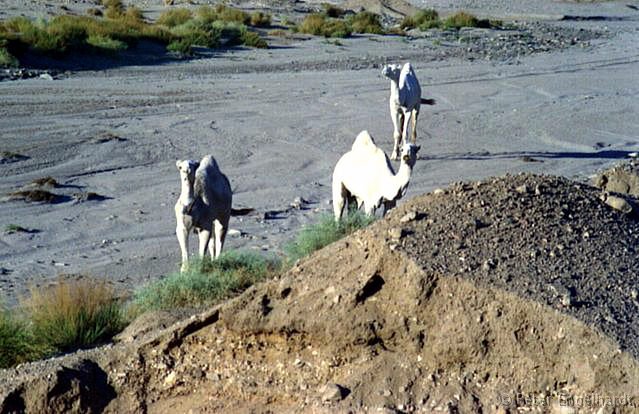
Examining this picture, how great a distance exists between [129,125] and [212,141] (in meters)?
2.44

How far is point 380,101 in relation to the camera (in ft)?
97.6

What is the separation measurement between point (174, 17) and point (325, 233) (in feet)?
117

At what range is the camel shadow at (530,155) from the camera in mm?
Answer: 22781

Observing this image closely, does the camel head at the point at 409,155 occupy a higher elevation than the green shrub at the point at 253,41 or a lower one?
higher

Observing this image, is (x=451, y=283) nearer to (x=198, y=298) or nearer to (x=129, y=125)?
(x=198, y=298)

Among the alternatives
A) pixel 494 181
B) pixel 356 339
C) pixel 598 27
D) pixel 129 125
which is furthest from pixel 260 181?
pixel 598 27

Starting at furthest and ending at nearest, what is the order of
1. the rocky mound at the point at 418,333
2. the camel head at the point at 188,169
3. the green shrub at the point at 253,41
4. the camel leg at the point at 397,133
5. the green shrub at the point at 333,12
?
the green shrub at the point at 333,12 → the green shrub at the point at 253,41 → the camel leg at the point at 397,133 → the camel head at the point at 188,169 → the rocky mound at the point at 418,333

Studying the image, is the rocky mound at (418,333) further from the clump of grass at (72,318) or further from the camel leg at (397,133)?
the camel leg at (397,133)

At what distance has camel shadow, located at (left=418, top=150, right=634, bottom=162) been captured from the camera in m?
22.8

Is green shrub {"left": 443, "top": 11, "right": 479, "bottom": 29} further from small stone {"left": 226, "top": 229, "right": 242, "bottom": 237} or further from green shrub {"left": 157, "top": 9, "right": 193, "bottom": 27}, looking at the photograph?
small stone {"left": 226, "top": 229, "right": 242, "bottom": 237}

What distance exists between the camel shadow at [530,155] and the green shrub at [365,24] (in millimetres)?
25095

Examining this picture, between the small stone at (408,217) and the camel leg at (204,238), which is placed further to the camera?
the camel leg at (204,238)

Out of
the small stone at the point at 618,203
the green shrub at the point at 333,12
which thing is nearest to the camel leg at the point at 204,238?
the small stone at the point at 618,203

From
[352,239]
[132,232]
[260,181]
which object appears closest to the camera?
[352,239]
